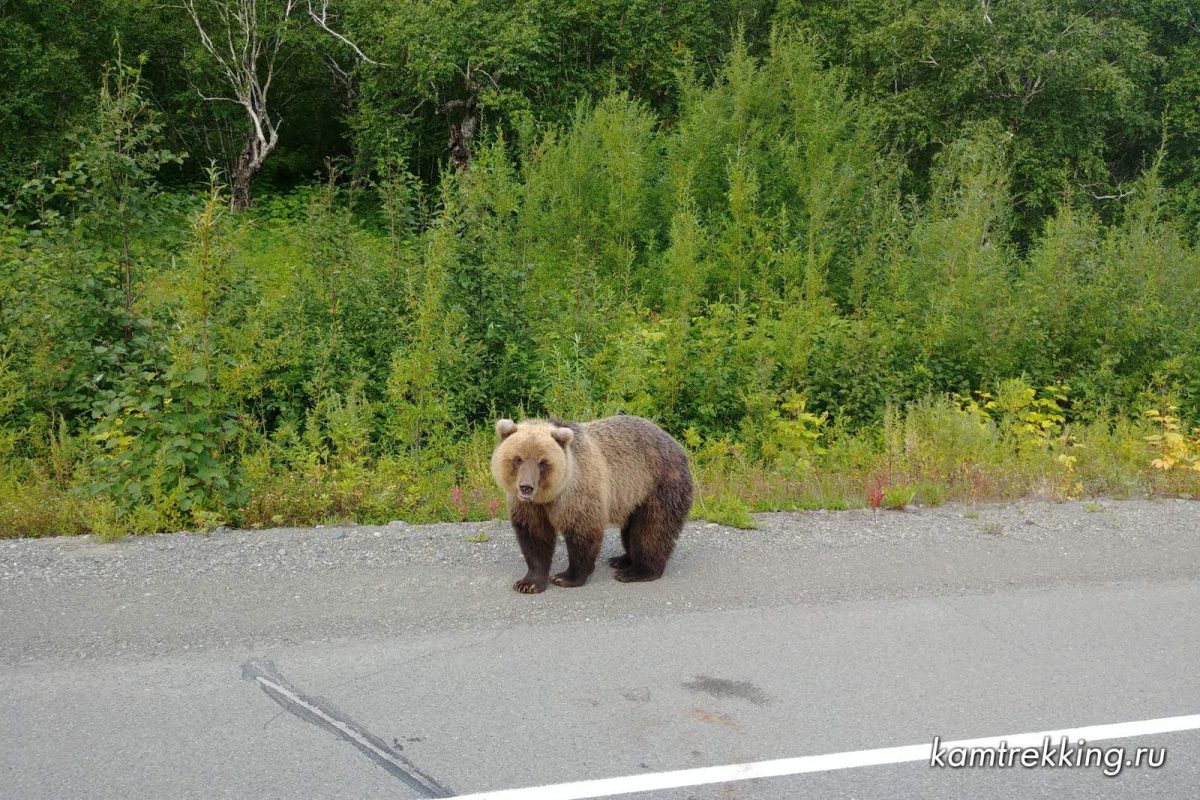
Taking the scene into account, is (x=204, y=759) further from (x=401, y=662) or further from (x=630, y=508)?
(x=630, y=508)

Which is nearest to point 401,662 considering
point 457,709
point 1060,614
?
point 457,709

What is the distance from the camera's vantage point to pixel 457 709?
4.45m

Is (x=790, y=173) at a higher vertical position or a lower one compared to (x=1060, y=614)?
higher

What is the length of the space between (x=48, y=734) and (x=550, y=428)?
302 cm

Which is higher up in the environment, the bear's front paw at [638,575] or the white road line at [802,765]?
the white road line at [802,765]

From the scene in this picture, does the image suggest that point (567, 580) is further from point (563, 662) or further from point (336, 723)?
point (336, 723)

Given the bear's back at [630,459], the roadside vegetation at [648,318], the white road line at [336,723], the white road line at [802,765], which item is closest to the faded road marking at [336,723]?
the white road line at [336,723]

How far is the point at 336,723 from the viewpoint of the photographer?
4293 millimetres

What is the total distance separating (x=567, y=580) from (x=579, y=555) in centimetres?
16

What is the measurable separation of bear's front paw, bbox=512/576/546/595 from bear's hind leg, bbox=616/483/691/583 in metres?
0.55

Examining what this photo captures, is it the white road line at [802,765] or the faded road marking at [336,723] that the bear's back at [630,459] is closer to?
the faded road marking at [336,723]

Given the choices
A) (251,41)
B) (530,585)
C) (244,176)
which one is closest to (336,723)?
(530,585)

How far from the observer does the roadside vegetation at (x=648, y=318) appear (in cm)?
805

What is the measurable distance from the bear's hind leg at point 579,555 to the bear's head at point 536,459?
294 mm
